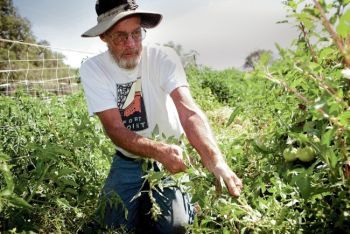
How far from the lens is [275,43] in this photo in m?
1.41

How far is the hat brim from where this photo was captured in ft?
8.72

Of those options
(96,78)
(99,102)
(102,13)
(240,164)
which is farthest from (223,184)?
(102,13)

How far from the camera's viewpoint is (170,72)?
9.09ft

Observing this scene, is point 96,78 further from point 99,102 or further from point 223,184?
point 223,184

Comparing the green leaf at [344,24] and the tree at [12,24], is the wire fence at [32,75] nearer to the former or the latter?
the tree at [12,24]

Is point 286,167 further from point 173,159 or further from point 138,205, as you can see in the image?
point 138,205

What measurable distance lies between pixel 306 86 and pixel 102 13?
5.71 ft

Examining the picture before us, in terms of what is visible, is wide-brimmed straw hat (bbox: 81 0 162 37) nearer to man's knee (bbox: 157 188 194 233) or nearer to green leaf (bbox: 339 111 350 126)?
man's knee (bbox: 157 188 194 233)

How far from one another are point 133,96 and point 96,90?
0.89 feet

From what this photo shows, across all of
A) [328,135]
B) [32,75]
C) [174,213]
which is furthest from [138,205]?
[32,75]

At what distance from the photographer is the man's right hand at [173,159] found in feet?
6.15

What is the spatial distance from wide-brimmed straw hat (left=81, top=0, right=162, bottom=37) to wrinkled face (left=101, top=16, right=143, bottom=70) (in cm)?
6

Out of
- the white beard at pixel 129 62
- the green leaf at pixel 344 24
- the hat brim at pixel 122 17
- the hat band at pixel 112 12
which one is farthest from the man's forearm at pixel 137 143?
the green leaf at pixel 344 24

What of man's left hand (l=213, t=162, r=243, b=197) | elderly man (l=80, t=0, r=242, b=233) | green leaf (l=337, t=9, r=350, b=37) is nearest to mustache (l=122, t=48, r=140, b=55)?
elderly man (l=80, t=0, r=242, b=233)
